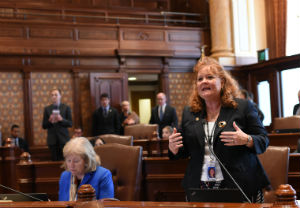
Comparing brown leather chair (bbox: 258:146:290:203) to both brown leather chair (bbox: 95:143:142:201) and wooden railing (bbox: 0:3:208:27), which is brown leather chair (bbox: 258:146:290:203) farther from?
wooden railing (bbox: 0:3:208:27)

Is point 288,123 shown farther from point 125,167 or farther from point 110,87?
point 110,87

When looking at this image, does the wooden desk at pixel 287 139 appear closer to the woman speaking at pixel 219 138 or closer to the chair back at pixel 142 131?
the chair back at pixel 142 131

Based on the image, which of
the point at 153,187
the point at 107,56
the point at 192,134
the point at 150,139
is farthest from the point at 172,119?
the point at 192,134

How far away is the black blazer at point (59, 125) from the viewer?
6.98m

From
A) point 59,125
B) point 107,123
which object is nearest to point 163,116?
point 107,123

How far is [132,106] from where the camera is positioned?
566 inches

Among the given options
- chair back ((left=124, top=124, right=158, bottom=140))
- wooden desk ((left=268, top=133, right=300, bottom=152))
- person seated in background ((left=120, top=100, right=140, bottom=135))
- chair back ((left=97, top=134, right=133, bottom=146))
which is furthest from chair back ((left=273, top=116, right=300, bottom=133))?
person seated in background ((left=120, top=100, right=140, bottom=135))

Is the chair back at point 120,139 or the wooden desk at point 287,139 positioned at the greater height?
the chair back at point 120,139

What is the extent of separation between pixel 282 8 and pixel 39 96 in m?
5.89

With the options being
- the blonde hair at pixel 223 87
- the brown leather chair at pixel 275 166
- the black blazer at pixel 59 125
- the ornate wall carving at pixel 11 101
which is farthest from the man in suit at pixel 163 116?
the blonde hair at pixel 223 87

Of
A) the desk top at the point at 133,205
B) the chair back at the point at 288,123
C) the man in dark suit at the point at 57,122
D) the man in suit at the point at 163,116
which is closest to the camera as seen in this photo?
the desk top at the point at 133,205

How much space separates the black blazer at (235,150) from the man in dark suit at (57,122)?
183 inches

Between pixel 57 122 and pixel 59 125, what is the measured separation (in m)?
0.07

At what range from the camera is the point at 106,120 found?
8242 mm
